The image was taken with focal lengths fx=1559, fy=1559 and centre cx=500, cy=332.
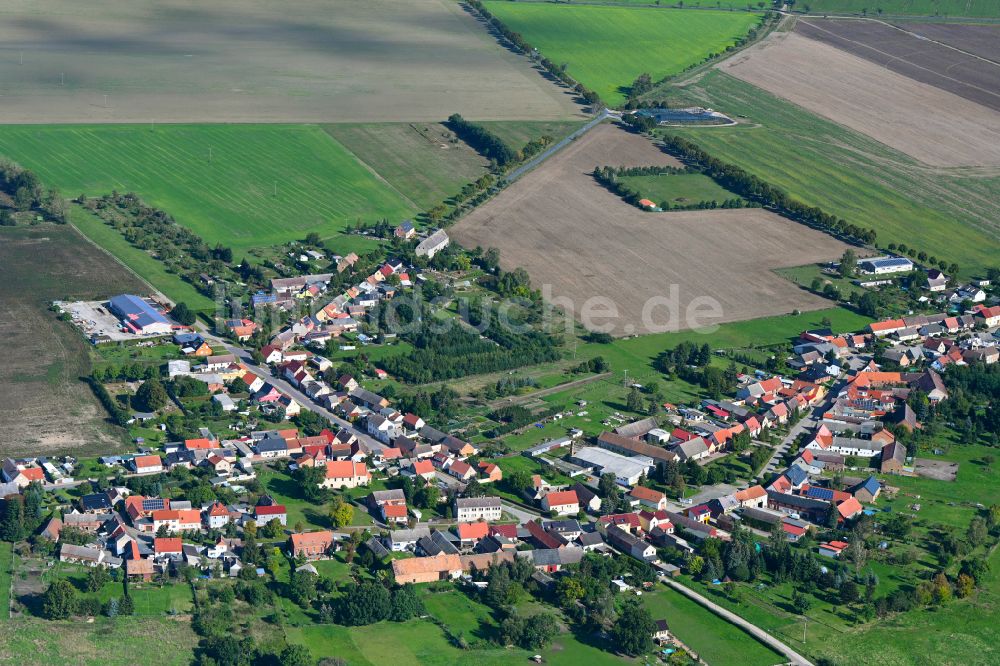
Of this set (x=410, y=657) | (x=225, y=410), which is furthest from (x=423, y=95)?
(x=410, y=657)

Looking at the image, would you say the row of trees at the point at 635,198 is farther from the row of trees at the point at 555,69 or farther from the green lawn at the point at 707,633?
the green lawn at the point at 707,633

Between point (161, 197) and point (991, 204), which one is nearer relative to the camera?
point (161, 197)

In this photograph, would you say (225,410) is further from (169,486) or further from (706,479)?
(706,479)

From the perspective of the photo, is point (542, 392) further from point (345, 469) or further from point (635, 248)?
point (635, 248)

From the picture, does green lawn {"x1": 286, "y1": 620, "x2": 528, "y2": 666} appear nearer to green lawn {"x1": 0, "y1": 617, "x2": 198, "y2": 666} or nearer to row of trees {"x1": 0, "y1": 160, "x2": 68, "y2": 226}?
green lawn {"x1": 0, "y1": 617, "x2": 198, "y2": 666}

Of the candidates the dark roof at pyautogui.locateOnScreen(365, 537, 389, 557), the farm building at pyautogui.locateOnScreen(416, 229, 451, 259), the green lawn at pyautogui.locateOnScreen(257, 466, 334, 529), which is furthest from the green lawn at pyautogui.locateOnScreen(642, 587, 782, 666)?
the farm building at pyautogui.locateOnScreen(416, 229, 451, 259)

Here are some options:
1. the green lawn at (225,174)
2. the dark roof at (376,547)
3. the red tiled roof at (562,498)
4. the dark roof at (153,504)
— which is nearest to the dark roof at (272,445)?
the dark roof at (153,504)
